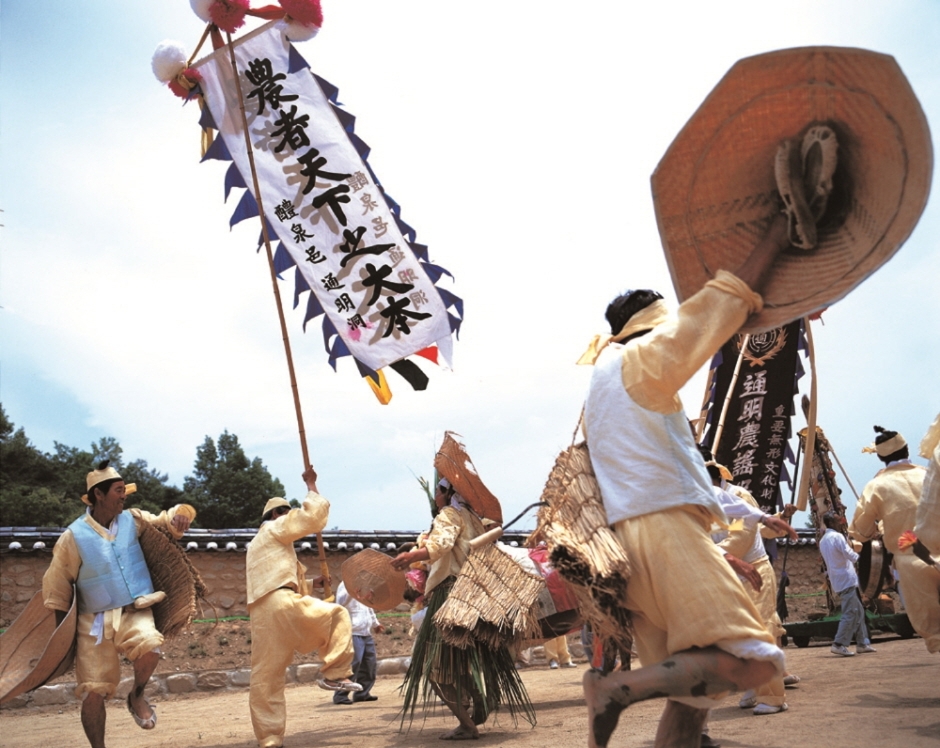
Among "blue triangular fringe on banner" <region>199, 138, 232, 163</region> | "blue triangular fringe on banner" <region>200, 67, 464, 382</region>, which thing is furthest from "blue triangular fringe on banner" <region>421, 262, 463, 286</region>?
"blue triangular fringe on banner" <region>199, 138, 232, 163</region>

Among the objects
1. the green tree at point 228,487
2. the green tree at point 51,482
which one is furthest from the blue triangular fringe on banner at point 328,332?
the green tree at point 228,487

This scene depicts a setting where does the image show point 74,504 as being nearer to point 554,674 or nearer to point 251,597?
point 554,674

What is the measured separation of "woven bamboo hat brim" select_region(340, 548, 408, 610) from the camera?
6141 mm

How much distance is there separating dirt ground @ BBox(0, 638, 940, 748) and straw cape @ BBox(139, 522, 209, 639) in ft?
3.83

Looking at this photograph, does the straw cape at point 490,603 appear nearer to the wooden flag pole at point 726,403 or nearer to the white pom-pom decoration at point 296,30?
the white pom-pom decoration at point 296,30

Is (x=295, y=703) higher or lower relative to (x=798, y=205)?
lower

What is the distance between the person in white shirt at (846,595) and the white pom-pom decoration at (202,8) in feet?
29.4

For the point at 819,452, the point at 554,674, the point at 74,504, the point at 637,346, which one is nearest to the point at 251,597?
the point at 637,346

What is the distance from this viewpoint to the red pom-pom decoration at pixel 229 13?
733 cm

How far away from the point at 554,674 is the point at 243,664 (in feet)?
13.5

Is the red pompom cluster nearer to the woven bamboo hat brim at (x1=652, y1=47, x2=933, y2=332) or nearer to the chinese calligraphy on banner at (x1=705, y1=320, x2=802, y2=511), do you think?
the woven bamboo hat brim at (x1=652, y1=47, x2=933, y2=332)

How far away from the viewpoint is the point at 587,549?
2.86 meters

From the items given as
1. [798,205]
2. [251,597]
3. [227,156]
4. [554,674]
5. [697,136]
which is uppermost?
[227,156]

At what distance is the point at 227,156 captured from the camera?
768 centimetres
